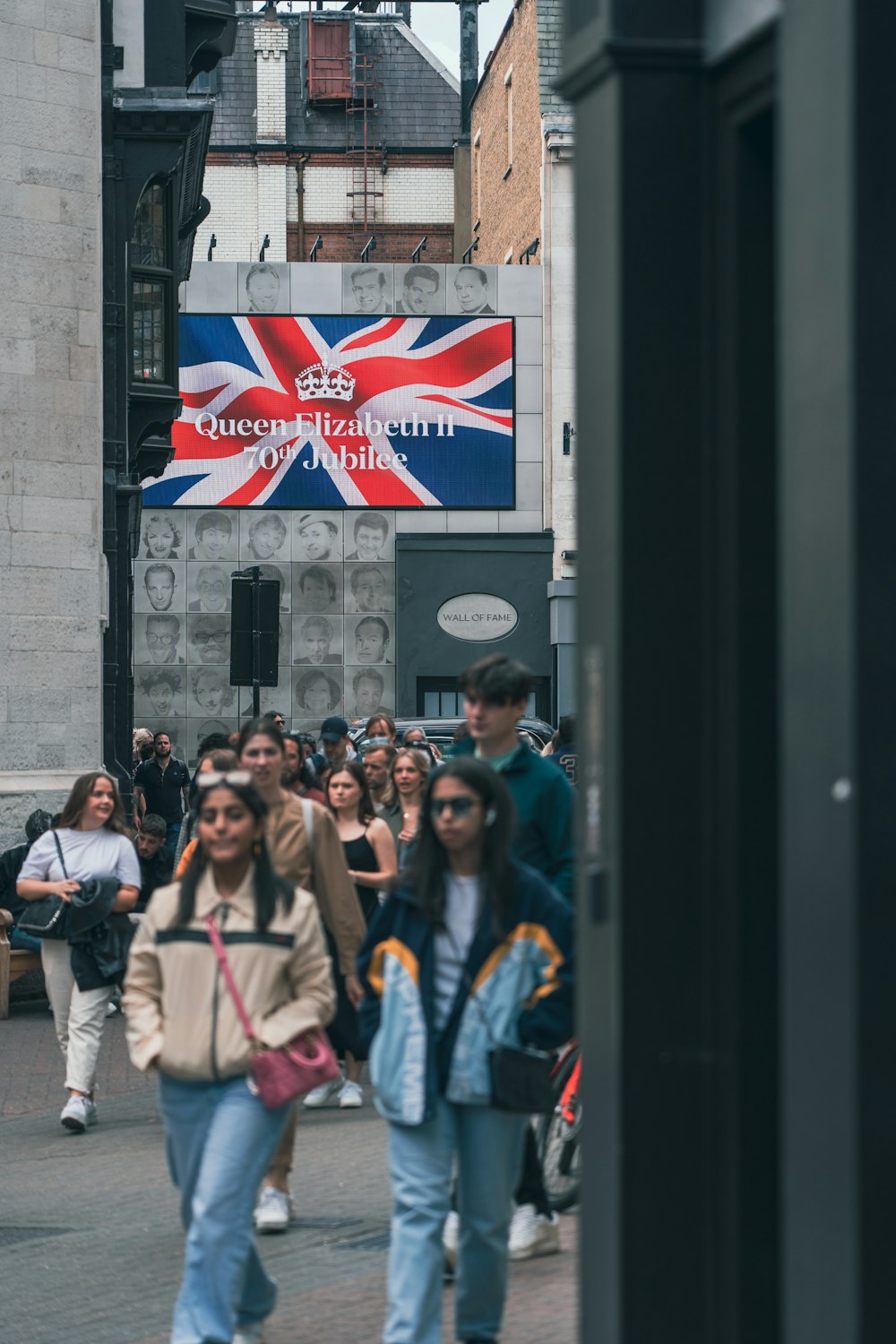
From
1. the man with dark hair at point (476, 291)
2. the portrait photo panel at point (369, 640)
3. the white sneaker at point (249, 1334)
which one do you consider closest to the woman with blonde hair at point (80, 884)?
the white sneaker at point (249, 1334)

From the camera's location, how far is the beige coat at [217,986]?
565cm

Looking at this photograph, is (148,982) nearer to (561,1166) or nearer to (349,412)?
(561,1166)

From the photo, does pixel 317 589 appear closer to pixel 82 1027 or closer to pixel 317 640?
pixel 317 640

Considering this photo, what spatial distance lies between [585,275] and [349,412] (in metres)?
39.7

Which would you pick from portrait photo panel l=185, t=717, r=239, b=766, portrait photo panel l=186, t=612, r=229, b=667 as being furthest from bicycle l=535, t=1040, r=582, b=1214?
portrait photo panel l=186, t=612, r=229, b=667

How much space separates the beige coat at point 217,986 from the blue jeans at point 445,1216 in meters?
0.47

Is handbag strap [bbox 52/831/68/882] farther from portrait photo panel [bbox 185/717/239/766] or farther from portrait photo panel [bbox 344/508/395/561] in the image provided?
portrait photo panel [bbox 344/508/395/561]

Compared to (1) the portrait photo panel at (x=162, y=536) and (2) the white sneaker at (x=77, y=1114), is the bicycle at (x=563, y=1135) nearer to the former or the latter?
(2) the white sneaker at (x=77, y=1114)

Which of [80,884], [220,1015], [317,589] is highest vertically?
[317,589]

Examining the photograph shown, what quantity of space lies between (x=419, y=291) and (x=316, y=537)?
18.6 feet

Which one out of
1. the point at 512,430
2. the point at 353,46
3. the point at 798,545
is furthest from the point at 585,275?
the point at 353,46

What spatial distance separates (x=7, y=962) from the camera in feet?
48.0

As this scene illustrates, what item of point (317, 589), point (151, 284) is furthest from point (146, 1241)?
point (317, 589)

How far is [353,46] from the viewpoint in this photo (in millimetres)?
57438
